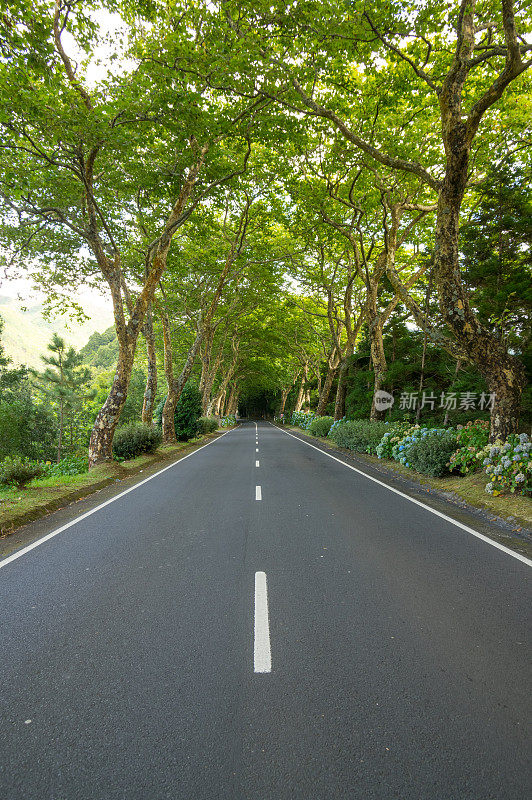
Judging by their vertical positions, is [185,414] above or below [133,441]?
above

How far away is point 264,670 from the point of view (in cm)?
274

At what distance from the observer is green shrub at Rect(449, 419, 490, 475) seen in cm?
933

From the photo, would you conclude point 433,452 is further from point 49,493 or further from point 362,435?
point 49,493

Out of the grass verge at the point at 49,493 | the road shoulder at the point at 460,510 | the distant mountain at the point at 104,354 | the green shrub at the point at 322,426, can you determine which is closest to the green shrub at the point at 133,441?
the grass verge at the point at 49,493

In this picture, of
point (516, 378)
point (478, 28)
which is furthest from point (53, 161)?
point (516, 378)

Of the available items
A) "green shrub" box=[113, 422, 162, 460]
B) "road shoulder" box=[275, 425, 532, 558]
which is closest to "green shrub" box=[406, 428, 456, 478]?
"road shoulder" box=[275, 425, 532, 558]

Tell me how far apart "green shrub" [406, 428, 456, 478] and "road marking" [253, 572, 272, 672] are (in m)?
7.29

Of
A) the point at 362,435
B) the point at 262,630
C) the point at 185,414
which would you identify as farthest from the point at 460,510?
the point at 185,414

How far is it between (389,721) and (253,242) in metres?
21.4

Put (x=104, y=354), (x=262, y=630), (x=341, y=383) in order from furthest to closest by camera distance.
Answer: (x=104, y=354), (x=341, y=383), (x=262, y=630)

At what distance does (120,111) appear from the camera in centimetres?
841

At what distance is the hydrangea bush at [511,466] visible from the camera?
7.18 m

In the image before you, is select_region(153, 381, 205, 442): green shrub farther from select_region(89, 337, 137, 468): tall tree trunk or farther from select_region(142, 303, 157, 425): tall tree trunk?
select_region(89, 337, 137, 468): tall tree trunk

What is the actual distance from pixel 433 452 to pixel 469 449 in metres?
1.04
